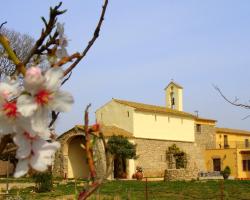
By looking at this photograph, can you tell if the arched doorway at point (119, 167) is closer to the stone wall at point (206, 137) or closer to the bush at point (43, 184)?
the stone wall at point (206, 137)

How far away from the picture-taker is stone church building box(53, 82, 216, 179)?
32594 mm

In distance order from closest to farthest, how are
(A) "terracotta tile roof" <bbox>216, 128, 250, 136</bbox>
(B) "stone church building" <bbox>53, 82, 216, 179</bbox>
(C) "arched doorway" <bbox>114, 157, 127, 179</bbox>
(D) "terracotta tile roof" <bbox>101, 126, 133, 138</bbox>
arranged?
(C) "arched doorway" <bbox>114, 157, 127, 179</bbox>, (D) "terracotta tile roof" <bbox>101, 126, 133, 138</bbox>, (B) "stone church building" <bbox>53, 82, 216, 179</bbox>, (A) "terracotta tile roof" <bbox>216, 128, 250, 136</bbox>

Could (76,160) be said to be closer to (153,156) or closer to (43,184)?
(153,156)

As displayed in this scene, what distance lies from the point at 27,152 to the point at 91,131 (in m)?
0.17

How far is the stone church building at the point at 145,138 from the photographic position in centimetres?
3259

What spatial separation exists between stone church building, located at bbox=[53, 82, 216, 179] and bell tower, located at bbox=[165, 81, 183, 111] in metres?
2.57

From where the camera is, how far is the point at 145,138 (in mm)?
34719

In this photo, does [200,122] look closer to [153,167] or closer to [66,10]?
[153,167]

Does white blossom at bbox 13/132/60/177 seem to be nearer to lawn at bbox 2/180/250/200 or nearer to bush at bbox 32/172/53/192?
lawn at bbox 2/180/250/200

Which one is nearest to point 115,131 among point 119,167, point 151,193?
point 119,167

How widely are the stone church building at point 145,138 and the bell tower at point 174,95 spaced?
101 inches

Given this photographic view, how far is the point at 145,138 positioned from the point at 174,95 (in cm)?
926

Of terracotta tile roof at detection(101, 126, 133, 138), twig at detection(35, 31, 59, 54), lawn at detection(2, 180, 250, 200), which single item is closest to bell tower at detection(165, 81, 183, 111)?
terracotta tile roof at detection(101, 126, 133, 138)

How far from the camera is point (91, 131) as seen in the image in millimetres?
932
